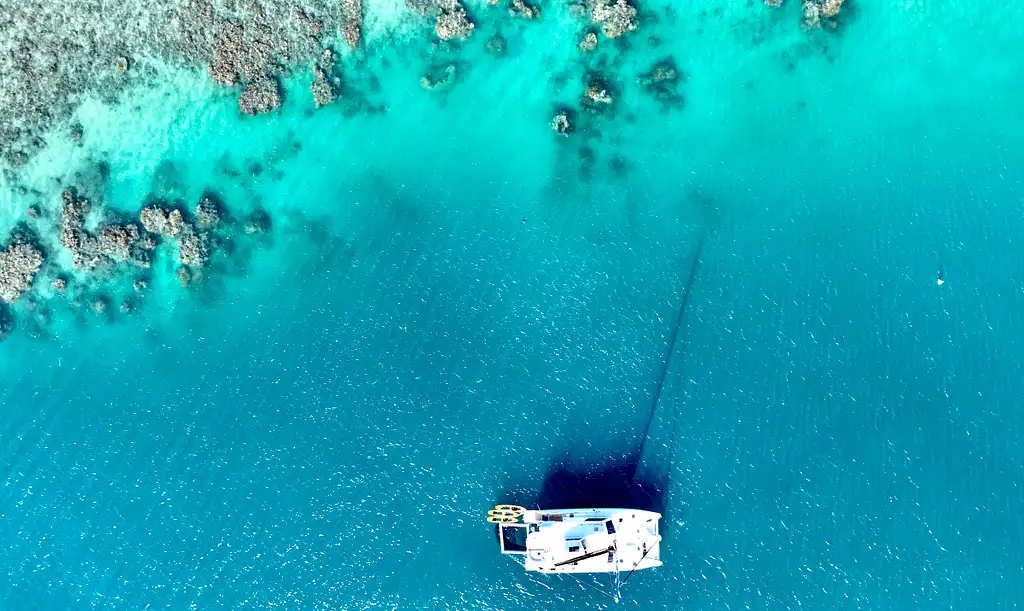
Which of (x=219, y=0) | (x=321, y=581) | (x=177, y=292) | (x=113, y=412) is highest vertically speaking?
(x=219, y=0)

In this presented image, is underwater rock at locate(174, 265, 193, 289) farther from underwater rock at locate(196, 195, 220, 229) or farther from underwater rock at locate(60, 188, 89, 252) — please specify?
underwater rock at locate(60, 188, 89, 252)

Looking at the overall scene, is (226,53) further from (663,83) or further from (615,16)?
(663,83)

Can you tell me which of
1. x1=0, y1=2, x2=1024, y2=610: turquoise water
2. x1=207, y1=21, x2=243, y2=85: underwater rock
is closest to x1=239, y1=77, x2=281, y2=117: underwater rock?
x1=0, y1=2, x2=1024, y2=610: turquoise water

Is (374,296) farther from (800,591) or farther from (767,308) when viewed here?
(800,591)

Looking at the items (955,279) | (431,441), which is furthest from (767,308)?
(431,441)

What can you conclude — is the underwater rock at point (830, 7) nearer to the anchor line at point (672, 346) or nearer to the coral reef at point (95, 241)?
the anchor line at point (672, 346)

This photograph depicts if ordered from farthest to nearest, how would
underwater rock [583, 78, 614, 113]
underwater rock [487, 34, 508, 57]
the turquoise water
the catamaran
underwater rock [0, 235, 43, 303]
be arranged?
underwater rock [487, 34, 508, 57] → underwater rock [583, 78, 614, 113] → underwater rock [0, 235, 43, 303] → the turquoise water → the catamaran

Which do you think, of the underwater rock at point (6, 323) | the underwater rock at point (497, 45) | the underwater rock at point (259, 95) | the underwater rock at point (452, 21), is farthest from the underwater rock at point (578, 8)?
the underwater rock at point (6, 323)
